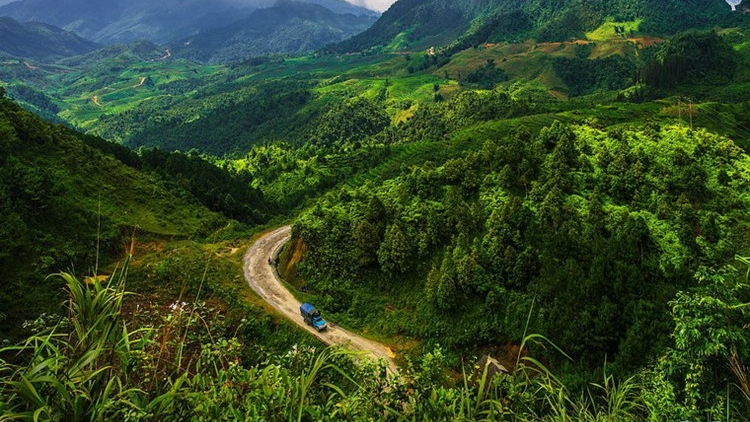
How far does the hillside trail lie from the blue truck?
13.7 inches

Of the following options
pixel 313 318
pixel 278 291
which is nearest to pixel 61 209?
pixel 278 291

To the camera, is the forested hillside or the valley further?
the forested hillside

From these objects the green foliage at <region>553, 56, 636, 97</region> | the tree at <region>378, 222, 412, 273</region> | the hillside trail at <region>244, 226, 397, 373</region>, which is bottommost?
the hillside trail at <region>244, 226, 397, 373</region>

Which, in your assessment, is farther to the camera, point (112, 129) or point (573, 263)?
point (112, 129)

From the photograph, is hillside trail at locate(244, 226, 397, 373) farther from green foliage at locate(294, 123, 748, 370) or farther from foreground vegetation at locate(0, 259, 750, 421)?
foreground vegetation at locate(0, 259, 750, 421)

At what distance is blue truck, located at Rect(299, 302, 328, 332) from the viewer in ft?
108

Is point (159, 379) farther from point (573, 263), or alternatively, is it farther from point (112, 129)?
point (112, 129)

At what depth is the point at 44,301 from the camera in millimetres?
32406

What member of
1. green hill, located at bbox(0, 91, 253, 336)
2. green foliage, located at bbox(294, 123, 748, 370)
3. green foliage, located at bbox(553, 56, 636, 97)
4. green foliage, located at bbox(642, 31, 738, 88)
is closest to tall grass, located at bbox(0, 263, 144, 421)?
green foliage, located at bbox(294, 123, 748, 370)

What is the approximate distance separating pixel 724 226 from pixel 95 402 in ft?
107

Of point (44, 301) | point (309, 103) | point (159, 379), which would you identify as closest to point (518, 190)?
point (159, 379)

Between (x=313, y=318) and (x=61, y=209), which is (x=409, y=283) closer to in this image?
(x=313, y=318)

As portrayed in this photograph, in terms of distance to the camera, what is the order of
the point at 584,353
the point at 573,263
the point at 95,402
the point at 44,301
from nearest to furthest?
the point at 95,402 → the point at 584,353 → the point at 573,263 → the point at 44,301

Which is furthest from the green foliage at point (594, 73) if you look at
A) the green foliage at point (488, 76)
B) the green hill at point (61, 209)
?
the green hill at point (61, 209)
